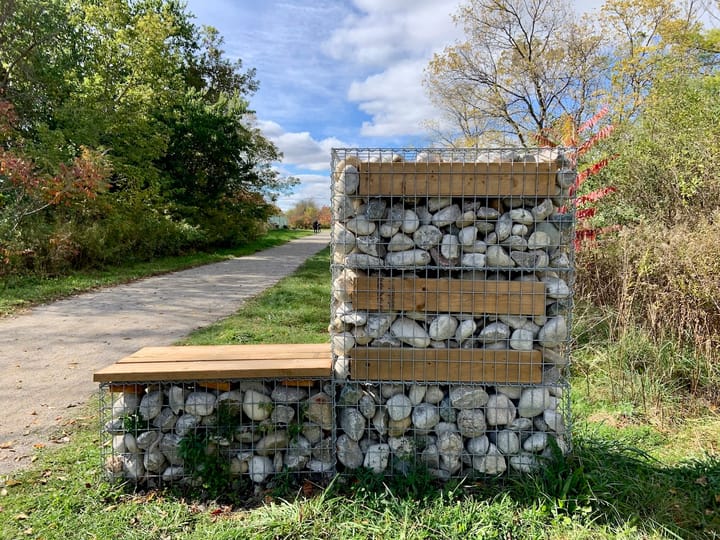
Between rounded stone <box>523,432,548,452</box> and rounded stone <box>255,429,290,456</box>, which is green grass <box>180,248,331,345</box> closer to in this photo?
rounded stone <box>255,429,290,456</box>

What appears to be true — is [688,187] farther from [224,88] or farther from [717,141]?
[224,88]

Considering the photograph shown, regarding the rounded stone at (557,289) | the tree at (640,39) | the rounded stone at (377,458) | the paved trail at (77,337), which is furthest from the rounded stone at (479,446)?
the tree at (640,39)

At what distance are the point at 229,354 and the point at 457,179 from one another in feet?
5.64

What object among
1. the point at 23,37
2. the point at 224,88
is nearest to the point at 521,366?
the point at 23,37

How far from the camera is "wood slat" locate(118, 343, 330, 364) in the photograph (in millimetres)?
2729

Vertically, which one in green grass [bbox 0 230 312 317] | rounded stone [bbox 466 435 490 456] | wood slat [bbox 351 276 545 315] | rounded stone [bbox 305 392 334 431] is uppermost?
wood slat [bbox 351 276 545 315]

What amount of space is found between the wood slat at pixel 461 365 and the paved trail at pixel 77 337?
2.37 meters

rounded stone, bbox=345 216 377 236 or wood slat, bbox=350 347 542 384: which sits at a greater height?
rounded stone, bbox=345 216 377 236

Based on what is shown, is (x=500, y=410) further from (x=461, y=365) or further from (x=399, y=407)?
(x=399, y=407)

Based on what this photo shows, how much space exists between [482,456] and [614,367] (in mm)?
2097

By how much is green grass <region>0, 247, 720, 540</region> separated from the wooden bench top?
64 centimetres

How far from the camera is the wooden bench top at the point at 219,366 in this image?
2.46 metres

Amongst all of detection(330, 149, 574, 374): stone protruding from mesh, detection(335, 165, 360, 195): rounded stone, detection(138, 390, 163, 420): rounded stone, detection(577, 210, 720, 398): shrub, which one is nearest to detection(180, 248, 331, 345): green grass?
detection(138, 390, 163, 420): rounded stone

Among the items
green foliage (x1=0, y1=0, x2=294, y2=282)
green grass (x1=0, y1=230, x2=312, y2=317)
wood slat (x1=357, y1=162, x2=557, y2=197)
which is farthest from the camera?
green foliage (x1=0, y1=0, x2=294, y2=282)
